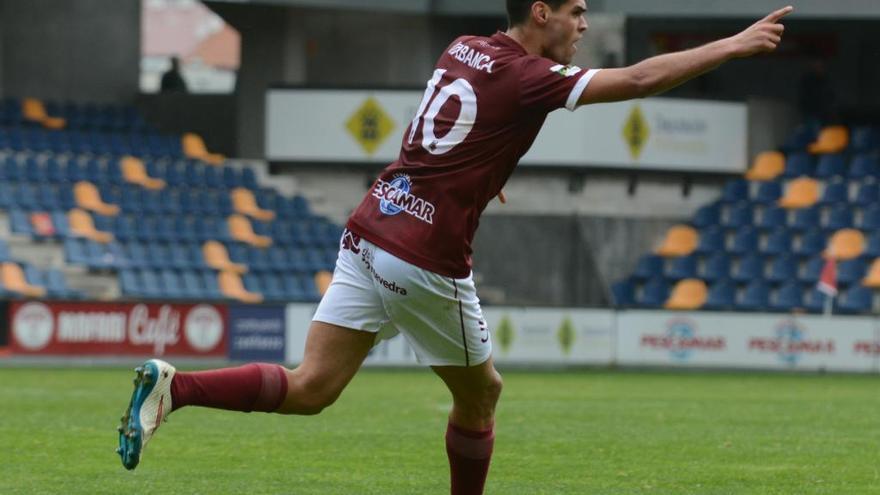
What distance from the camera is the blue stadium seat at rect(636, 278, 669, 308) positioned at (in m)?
30.1

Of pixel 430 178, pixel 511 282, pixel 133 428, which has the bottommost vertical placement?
pixel 511 282

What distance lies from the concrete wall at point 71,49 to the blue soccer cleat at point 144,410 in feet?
91.5

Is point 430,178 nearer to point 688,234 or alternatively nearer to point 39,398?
point 39,398

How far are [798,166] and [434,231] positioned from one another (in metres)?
26.5

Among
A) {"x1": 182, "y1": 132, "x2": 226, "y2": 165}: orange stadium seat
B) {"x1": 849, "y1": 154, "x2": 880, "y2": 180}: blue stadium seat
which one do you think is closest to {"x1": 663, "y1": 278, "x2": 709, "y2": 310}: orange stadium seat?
{"x1": 849, "y1": 154, "x2": 880, "y2": 180}: blue stadium seat

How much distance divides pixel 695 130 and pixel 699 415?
17.6 meters

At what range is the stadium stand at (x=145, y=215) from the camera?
27.5 metres

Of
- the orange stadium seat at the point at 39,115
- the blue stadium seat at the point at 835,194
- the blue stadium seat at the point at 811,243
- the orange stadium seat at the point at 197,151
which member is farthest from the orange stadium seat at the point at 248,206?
the blue stadium seat at the point at 835,194

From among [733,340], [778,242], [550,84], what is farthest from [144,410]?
[778,242]

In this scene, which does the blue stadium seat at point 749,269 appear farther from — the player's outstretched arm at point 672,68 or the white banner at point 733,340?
the player's outstretched arm at point 672,68

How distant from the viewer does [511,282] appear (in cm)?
3073

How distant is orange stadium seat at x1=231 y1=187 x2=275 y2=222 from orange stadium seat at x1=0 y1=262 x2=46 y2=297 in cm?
543

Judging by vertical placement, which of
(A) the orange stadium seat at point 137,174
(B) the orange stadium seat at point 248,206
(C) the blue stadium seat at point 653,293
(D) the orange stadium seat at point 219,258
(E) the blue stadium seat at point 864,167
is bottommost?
(C) the blue stadium seat at point 653,293

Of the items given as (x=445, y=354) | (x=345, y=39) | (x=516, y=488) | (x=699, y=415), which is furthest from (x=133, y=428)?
(x=345, y=39)
